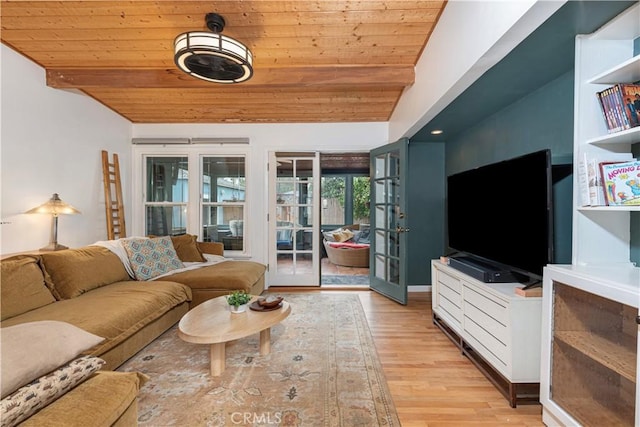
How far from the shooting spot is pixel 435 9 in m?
Result: 2.09

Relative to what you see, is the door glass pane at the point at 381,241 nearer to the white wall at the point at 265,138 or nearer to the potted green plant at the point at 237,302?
the white wall at the point at 265,138

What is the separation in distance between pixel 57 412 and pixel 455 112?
3.28 metres

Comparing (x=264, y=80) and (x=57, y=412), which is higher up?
(x=264, y=80)

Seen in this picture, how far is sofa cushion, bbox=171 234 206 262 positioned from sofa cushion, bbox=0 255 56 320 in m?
1.47

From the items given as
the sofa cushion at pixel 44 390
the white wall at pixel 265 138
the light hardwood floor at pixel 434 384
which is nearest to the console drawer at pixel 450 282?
the light hardwood floor at pixel 434 384

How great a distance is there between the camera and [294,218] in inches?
168

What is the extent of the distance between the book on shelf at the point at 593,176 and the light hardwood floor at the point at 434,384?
1.31 meters

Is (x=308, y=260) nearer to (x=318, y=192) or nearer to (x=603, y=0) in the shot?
(x=318, y=192)

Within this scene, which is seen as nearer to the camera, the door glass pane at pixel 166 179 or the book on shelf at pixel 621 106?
the book on shelf at pixel 621 106

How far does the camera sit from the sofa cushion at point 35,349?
3.08ft

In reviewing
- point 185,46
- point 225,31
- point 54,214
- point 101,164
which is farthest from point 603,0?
point 101,164

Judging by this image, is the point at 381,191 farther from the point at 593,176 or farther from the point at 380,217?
the point at 593,176

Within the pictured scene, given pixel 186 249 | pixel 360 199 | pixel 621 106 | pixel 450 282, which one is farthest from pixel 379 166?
pixel 360 199

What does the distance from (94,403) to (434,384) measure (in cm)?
192
